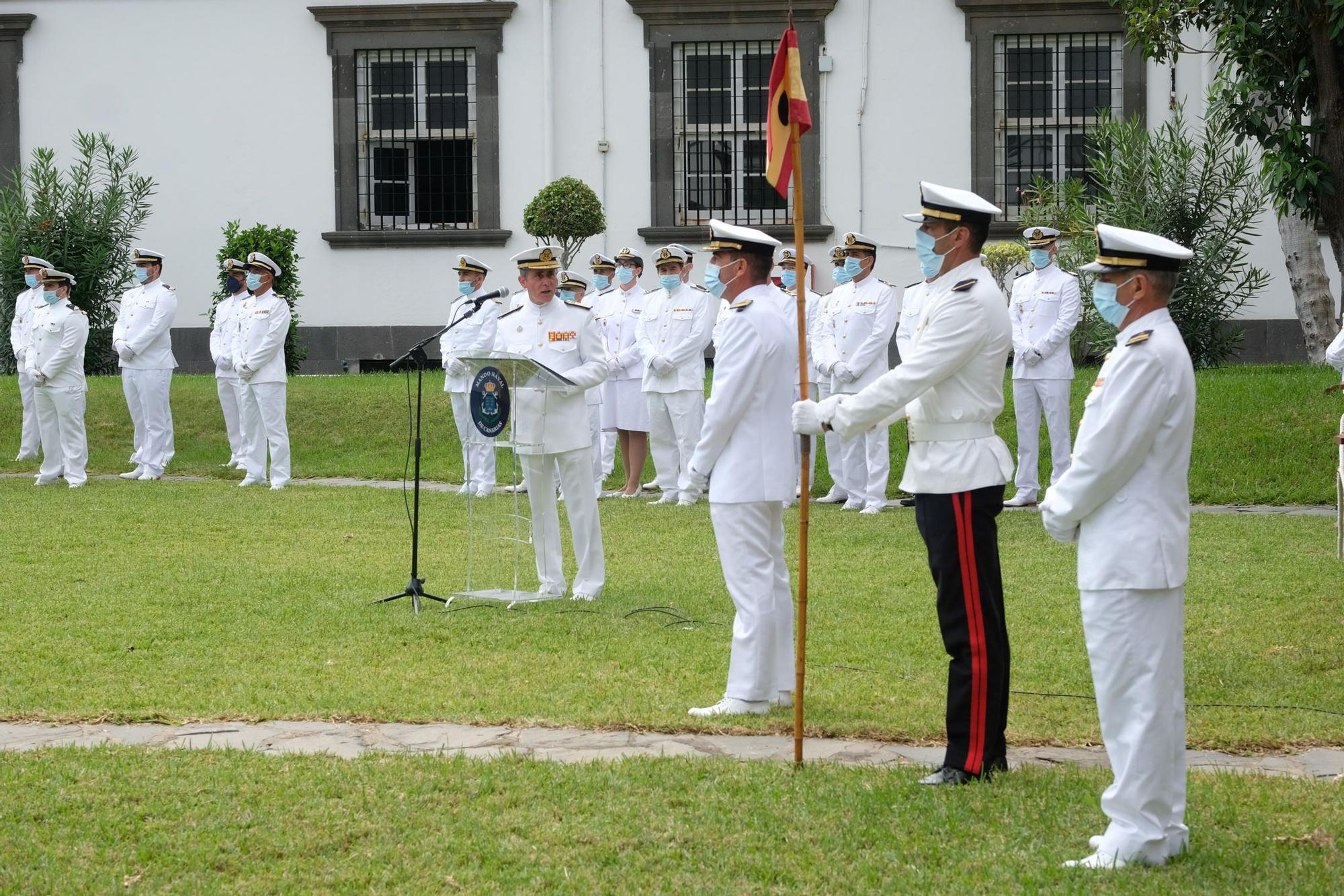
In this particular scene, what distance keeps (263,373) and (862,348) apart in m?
6.54

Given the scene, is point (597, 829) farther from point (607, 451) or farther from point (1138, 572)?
point (607, 451)

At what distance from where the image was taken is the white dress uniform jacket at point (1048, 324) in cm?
1453

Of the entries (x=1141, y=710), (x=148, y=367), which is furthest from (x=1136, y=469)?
(x=148, y=367)

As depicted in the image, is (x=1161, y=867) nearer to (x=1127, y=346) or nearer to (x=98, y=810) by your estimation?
(x=1127, y=346)

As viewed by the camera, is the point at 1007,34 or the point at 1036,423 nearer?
the point at 1036,423

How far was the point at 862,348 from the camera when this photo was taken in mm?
14461

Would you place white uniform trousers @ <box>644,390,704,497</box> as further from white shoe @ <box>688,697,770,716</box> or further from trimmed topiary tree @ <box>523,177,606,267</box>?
white shoe @ <box>688,697,770,716</box>

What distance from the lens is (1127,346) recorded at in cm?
466

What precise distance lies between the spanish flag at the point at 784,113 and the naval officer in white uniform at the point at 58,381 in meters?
12.6

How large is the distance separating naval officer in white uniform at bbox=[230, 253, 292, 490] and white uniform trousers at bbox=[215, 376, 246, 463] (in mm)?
1122

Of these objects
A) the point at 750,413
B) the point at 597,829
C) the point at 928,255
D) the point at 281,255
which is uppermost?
the point at 281,255

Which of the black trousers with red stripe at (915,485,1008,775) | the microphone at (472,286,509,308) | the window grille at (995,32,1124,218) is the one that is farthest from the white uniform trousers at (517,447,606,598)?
the window grille at (995,32,1124,218)

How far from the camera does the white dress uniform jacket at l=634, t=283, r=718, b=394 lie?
1514 cm

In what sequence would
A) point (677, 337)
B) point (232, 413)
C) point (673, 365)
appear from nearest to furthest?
point (673, 365)
point (677, 337)
point (232, 413)
